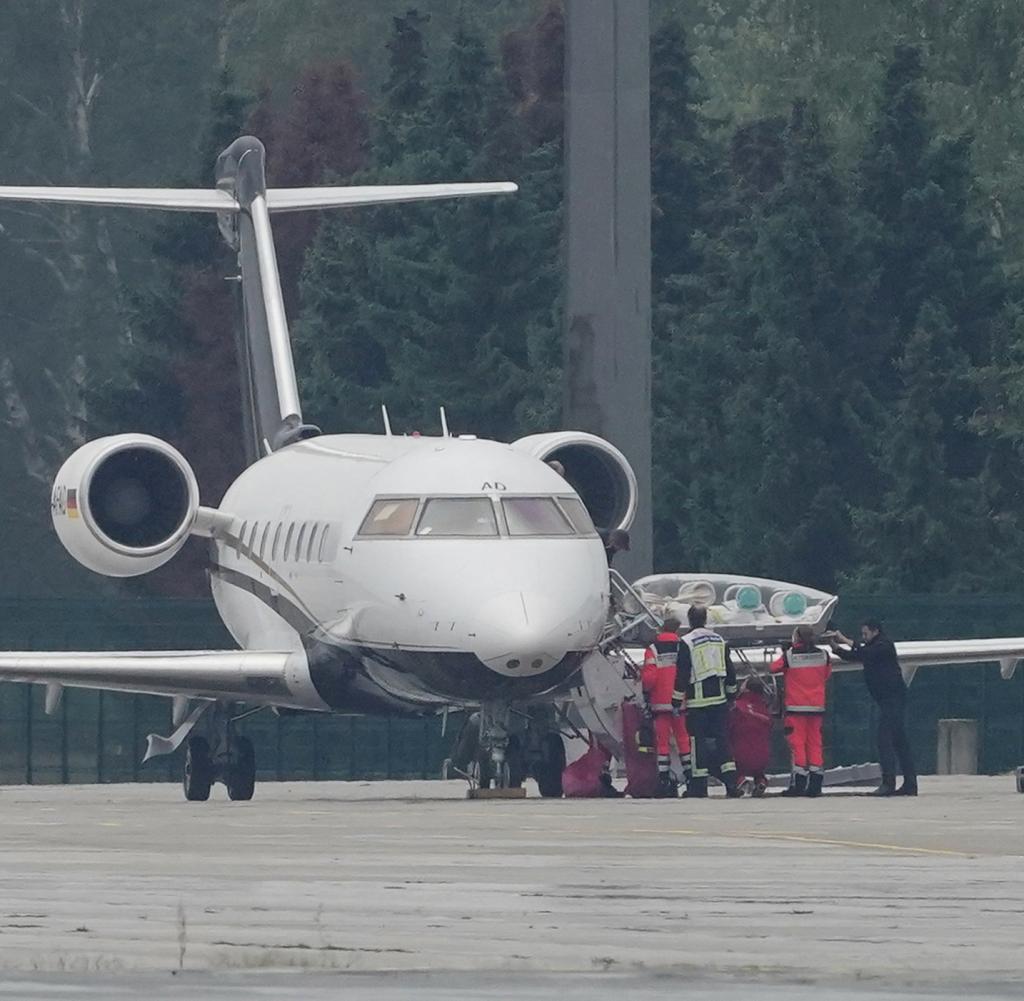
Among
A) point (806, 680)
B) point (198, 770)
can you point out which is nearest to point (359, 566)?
point (806, 680)

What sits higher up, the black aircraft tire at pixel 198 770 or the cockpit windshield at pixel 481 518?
the cockpit windshield at pixel 481 518

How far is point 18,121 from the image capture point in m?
84.4

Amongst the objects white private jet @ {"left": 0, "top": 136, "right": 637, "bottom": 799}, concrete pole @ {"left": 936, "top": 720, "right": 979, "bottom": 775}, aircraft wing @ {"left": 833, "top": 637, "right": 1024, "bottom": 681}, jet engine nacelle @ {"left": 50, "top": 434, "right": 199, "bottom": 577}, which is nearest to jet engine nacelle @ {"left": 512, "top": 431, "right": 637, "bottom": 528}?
white private jet @ {"left": 0, "top": 136, "right": 637, "bottom": 799}

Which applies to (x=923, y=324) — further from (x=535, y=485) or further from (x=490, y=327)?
(x=535, y=485)

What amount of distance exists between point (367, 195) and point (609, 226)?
3551mm

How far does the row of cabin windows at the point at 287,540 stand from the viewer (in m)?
26.8

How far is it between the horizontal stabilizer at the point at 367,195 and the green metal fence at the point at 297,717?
825 centimetres

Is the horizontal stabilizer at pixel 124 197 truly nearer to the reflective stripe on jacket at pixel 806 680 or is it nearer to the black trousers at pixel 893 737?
the reflective stripe on jacket at pixel 806 680

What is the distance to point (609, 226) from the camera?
35.8 metres

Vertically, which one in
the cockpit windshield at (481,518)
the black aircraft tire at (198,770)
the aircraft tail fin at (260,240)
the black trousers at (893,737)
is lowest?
the black aircraft tire at (198,770)

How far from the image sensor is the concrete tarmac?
1062 centimetres

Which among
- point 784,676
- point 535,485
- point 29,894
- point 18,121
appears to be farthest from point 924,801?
point 18,121

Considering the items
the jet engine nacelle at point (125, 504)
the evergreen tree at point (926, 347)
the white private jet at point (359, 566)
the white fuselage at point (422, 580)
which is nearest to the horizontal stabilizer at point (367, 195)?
the white private jet at point (359, 566)

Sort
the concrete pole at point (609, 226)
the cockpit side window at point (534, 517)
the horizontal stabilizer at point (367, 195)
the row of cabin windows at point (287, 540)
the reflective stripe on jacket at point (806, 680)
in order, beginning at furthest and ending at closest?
the concrete pole at point (609, 226)
the horizontal stabilizer at point (367, 195)
the row of cabin windows at point (287, 540)
the reflective stripe on jacket at point (806, 680)
the cockpit side window at point (534, 517)
